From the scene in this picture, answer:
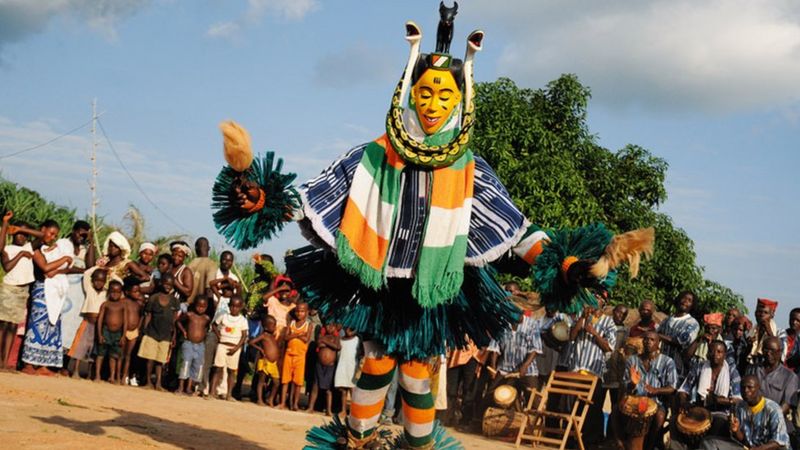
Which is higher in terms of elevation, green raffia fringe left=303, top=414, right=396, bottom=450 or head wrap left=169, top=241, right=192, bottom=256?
head wrap left=169, top=241, right=192, bottom=256

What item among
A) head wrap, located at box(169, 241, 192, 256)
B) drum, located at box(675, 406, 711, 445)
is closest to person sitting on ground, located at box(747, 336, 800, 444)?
drum, located at box(675, 406, 711, 445)

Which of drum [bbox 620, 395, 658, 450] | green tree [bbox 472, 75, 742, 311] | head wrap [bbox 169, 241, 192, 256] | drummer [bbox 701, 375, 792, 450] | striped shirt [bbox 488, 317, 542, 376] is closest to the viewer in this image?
drummer [bbox 701, 375, 792, 450]

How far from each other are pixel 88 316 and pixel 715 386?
7335mm

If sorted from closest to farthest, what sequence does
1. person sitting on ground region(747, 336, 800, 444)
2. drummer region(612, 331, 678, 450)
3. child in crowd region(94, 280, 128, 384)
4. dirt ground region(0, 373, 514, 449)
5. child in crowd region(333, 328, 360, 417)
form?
dirt ground region(0, 373, 514, 449) < person sitting on ground region(747, 336, 800, 444) < drummer region(612, 331, 678, 450) < child in crowd region(94, 280, 128, 384) < child in crowd region(333, 328, 360, 417)

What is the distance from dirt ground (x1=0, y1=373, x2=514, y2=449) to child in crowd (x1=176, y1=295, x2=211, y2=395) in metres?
0.46

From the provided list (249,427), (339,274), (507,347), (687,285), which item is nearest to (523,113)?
(687,285)

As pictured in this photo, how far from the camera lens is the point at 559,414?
10828 millimetres

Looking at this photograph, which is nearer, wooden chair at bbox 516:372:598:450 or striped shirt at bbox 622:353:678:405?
striped shirt at bbox 622:353:678:405

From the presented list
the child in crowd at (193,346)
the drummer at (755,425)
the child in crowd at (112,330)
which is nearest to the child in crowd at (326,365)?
the child in crowd at (193,346)

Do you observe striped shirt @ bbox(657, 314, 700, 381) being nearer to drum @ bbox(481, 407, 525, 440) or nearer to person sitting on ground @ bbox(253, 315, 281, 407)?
drum @ bbox(481, 407, 525, 440)

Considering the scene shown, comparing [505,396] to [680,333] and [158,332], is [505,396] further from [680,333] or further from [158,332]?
[158,332]

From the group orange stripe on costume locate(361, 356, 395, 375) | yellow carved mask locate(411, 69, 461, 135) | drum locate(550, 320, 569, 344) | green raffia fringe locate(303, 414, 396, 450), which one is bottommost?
green raffia fringe locate(303, 414, 396, 450)

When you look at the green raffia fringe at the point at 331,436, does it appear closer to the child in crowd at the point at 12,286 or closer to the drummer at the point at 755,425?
the drummer at the point at 755,425

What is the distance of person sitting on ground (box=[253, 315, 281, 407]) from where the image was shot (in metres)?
12.0
